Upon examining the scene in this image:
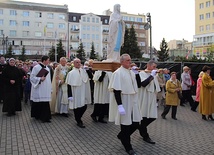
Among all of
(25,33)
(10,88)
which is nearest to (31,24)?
(25,33)

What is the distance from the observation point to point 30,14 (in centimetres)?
7044

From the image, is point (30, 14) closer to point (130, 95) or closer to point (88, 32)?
point (88, 32)

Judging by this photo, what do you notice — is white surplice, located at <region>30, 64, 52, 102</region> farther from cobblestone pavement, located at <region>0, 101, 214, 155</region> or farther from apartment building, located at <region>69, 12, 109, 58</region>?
apartment building, located at <region>69, 12, 109, 58</region>

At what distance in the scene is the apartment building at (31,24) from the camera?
68.8 meters

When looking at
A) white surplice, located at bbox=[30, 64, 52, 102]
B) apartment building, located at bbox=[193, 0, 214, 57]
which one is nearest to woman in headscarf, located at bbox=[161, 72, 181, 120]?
white surplice, located at bbox=[30, 64, 52, 102]

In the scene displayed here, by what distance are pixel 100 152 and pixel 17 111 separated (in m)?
5.71

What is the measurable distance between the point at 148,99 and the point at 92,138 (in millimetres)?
1757

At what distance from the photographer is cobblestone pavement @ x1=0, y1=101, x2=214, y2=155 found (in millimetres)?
5625

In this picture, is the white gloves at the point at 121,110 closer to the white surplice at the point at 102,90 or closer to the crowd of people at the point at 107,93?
the crowd of people at the point at 107,93

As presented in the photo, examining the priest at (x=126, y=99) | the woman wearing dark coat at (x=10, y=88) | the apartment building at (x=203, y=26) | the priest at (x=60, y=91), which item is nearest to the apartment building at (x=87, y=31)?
the apartment building at (x=203, y=26)

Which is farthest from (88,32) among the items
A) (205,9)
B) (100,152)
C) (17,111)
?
(100,152)

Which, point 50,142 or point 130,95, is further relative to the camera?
point 50,142

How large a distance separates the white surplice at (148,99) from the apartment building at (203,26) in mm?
59695

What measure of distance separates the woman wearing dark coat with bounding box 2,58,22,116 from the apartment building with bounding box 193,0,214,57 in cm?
5874
